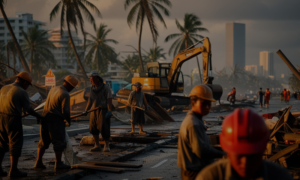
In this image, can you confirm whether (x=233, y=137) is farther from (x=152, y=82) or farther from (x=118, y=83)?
(x=118, y=83)

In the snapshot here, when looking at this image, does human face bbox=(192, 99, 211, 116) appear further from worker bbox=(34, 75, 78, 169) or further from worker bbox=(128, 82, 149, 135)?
worker bbox=(128, 82, 149, 135)

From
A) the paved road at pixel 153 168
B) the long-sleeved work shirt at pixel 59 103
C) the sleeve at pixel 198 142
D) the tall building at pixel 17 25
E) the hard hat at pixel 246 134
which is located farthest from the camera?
the tall building at pixel 17 25

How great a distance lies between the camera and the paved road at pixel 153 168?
23.7ft

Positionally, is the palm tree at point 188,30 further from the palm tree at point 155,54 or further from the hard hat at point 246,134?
the hard hat at point 246,134

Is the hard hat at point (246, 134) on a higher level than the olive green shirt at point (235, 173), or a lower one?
higher

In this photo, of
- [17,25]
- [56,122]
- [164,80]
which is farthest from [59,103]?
[17,25]

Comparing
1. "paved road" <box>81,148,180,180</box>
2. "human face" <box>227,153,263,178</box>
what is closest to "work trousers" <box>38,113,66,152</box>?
"paved road" <box>81,148,180,180</box>

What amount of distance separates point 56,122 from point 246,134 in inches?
227

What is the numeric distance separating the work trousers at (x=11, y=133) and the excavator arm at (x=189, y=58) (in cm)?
1633

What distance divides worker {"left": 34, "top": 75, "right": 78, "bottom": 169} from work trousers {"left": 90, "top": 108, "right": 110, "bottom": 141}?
2.24 meters

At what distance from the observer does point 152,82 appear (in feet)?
93.7

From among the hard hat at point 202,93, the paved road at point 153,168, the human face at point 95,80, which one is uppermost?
the human face at point 95,80

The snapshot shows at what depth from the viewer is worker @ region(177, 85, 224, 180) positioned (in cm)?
353

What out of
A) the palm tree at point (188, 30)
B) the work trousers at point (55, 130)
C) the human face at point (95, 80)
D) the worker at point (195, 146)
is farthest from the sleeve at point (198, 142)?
the palm tree at point (188, 30)
